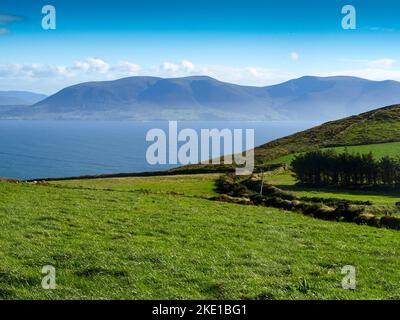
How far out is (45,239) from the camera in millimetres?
21578

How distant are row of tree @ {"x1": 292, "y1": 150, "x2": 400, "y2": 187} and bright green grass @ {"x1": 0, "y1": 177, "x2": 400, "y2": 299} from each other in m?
54.2

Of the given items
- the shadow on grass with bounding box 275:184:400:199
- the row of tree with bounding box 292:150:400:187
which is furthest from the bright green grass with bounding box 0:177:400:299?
the row of tree with bounding box 292:150:400:187

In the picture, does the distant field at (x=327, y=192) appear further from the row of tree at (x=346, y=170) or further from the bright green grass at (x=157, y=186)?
the bright green grass at (x=157, y=186)

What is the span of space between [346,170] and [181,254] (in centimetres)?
7164

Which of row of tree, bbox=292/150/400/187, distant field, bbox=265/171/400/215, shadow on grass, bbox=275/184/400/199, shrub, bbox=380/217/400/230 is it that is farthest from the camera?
row of tree, bbox=292/150/400/187

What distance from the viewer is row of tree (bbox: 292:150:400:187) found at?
8238 cm

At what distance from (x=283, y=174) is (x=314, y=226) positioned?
236 feet

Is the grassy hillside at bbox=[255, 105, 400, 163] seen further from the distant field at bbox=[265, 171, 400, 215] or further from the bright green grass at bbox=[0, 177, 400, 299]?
the bright green grass at bbox=[0, 177, 400, 299]

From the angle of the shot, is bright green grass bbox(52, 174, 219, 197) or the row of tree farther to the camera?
the row of tree

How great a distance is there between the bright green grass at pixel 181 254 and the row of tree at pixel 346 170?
178 feet

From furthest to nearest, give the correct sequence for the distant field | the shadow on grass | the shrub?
1. the shadow on grass
2. the distant field
3. the shrub

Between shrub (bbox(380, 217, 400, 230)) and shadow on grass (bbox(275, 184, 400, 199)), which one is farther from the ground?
shrub (bbox(380, 217, 400, 230))

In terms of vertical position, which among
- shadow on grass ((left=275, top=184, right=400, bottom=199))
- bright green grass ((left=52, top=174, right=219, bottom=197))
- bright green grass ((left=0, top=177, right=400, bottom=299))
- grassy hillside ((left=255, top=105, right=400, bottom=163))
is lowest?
shadow on grass ((left=275, top=184, right=400, bottom=199))
